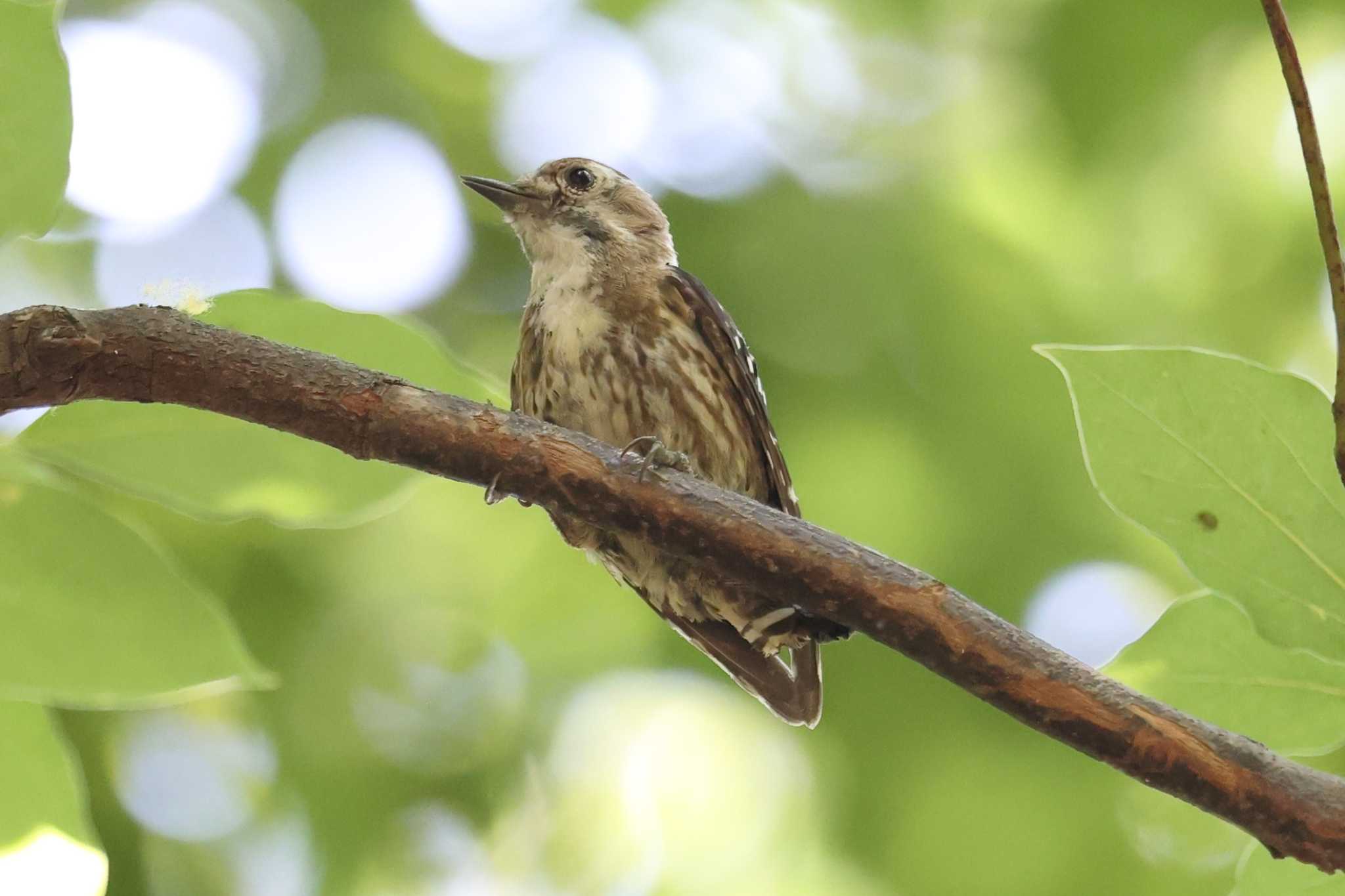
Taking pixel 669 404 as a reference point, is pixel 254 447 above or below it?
above

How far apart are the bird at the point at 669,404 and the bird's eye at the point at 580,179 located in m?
0.32

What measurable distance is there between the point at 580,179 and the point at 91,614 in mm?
2691

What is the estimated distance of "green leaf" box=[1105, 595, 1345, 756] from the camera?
5.61 feet

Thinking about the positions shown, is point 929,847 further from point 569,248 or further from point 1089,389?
point 1089,389

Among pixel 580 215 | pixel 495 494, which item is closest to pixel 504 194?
pixel 580 215

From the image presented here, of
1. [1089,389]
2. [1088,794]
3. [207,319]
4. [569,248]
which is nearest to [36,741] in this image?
[207,319]

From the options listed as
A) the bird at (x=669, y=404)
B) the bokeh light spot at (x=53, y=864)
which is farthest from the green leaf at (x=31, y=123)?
the bird at (x=669, y=404)

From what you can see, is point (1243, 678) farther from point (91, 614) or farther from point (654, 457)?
point (91, 614)

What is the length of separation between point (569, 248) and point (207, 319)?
1985 mm

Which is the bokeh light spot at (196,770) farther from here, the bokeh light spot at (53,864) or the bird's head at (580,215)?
the bokeh light spot at (53,864)

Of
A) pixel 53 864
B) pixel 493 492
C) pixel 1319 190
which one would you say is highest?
pixel 1319 190

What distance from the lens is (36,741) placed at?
61.3 inches

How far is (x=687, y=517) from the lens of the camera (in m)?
1.94

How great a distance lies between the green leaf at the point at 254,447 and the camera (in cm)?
162
